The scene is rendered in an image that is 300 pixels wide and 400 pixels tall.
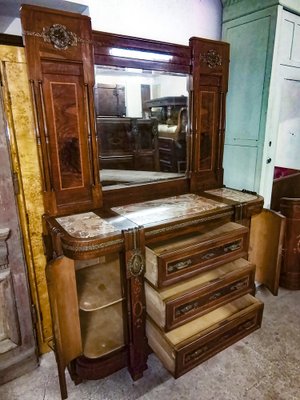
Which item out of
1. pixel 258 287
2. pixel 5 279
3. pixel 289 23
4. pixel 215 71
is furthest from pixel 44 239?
pixel 289 23

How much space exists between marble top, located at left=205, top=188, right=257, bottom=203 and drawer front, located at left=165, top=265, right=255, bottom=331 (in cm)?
47

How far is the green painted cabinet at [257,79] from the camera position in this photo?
1.95 meters

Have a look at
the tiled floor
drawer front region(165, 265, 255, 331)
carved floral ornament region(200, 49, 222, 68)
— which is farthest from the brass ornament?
carved floral ornament region(200, 49, 222, 68)

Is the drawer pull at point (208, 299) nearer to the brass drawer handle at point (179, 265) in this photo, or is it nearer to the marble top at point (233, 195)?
the brass drawer handle at point (179, 265)

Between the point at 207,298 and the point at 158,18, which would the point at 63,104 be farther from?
the point at 207,298

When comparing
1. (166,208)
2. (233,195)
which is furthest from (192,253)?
(233,195)

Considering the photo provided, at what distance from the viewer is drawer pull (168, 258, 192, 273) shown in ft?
4.81

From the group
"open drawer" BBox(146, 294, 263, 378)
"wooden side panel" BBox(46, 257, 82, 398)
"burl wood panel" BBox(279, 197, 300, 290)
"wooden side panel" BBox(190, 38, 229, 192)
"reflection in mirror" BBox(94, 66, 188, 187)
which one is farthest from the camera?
"burl wood panel" BBox(279, 197, 300, 290)

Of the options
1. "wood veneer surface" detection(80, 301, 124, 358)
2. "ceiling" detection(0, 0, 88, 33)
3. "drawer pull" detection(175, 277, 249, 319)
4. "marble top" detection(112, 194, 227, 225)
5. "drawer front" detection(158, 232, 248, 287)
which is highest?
"ceiling" detection(0, 0, 88, 33)

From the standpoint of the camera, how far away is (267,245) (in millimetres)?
2057

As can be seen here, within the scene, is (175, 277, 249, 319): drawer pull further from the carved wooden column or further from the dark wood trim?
the dark wood trim

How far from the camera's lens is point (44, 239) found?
164 centimetres

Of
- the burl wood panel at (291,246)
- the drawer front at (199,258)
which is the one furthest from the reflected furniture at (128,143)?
the burl wood panel at (291,246)

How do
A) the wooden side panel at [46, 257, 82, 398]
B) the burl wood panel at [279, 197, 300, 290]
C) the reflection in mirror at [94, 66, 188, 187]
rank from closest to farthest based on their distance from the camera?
1. the wooden side panel at [46, 257, 82, 398]
2. the reflection in mirror at [94, 66, 188, 187]
3. the burl wood panel at [279, 197, 300, 290]
